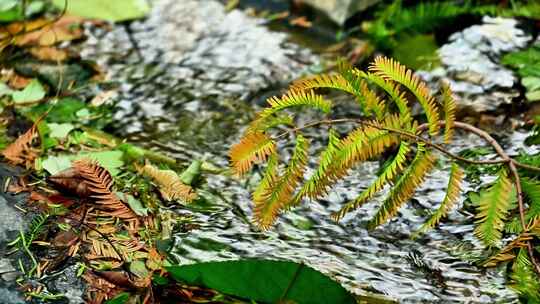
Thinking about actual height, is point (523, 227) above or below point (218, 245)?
above

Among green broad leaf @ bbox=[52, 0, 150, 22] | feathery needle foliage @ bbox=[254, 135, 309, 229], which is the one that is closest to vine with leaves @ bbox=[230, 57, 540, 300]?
feathery needle foliage @ bbox=[254, 135, 309, 229]

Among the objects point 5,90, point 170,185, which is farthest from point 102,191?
point 5,90

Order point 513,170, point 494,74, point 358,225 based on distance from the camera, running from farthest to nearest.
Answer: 1. point 494,74
2. point 358,225
3. point 513,170

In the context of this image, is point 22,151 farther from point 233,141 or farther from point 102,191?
point 233,141

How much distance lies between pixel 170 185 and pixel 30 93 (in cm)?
100

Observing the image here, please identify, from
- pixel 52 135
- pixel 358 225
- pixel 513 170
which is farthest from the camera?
pixel 52 135

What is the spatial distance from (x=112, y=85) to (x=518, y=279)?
2.13 meters

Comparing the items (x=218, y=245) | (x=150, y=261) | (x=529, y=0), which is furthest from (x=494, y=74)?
(x=150, y=261)

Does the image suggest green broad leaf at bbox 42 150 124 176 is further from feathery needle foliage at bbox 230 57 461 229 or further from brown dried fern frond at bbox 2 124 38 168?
feathery needle foliage at bbox 230 57 461 229

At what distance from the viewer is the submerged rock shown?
2.96m

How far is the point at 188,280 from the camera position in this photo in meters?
1.79

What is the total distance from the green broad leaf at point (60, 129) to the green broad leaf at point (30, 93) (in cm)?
27

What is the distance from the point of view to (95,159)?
2.34 meters

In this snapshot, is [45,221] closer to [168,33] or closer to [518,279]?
[518,279]
